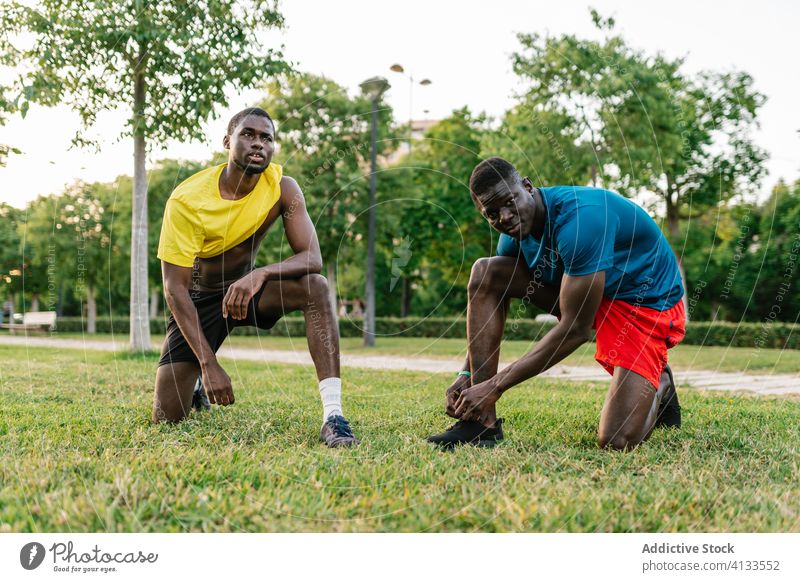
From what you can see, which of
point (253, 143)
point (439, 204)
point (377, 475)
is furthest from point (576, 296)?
point (439, 204)

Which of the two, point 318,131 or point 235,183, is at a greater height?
point 318,131

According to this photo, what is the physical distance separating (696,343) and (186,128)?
16.7m

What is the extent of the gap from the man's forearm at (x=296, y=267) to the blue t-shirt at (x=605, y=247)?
1158 mm

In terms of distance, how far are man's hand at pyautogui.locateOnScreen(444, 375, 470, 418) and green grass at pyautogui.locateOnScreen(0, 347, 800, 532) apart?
24 cm

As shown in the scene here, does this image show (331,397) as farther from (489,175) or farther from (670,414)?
Result: (670,414)

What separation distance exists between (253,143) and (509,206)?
1560 millimetres

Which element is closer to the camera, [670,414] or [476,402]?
[476,402]

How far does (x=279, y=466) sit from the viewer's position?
2830mm

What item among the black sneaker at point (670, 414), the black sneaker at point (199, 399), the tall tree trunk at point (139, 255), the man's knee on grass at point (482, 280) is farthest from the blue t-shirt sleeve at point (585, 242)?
the tall tree trunk at point (139, 255)

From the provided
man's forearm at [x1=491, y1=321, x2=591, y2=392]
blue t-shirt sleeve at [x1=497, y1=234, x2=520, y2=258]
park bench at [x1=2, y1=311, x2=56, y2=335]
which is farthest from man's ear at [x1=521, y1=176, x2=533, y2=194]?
park bench at [x1=2, y1=311, x2=56, y2=335]

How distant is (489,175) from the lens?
316cm

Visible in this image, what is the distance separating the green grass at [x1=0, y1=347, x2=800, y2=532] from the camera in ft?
7.43

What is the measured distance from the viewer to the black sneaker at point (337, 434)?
3338 millimetres

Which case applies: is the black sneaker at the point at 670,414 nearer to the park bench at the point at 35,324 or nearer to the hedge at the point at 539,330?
the park bench at the point at 35,324
